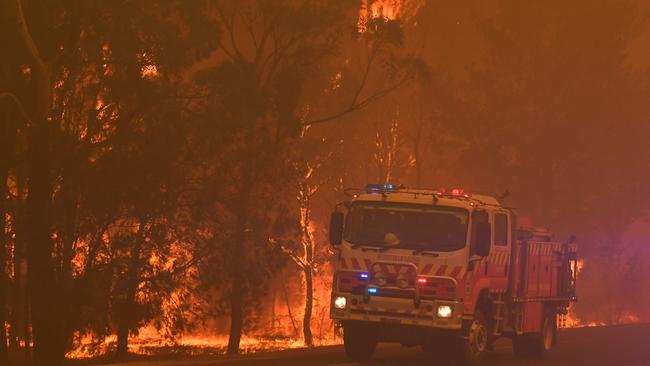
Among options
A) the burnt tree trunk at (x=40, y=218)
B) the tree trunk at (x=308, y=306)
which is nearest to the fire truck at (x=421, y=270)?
the burnt tree trunk at (x=40, y=218)

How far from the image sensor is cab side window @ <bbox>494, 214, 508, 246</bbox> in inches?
850

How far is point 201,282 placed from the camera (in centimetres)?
3594

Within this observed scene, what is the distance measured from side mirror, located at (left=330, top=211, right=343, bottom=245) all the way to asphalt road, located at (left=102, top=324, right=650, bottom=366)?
2120mm

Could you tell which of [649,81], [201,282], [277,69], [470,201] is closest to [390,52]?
[277,69]

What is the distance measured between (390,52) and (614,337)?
12.4 m

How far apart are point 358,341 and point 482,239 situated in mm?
3125

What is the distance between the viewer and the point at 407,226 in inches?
808

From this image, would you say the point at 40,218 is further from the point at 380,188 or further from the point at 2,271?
the point at 380,188

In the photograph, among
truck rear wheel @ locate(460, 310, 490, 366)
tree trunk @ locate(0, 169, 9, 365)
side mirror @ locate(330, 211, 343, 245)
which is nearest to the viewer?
side mirror @ locate(330, 211, 343, 245)

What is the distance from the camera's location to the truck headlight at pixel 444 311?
19.8 meters

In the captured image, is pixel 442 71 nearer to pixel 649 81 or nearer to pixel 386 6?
pixel 649 81

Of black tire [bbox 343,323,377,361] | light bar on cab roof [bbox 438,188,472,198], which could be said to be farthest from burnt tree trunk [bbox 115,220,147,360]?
light bar on cab roof [bbox 438,188,472,198]

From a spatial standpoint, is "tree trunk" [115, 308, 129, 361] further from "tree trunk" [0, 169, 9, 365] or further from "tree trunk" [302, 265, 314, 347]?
"tree trunk" [302, 265, 314, 347]

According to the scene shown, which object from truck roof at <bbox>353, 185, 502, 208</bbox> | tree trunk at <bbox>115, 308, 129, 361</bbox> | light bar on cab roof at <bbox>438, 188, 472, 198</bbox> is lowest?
tree trunk at <bbox>115, 308, 129, 361</bbox>
